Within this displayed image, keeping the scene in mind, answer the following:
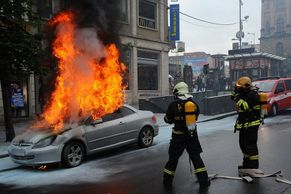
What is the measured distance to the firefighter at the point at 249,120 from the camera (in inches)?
284

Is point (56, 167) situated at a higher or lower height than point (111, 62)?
lower

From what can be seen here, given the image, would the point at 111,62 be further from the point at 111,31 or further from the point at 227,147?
the point at 227,147

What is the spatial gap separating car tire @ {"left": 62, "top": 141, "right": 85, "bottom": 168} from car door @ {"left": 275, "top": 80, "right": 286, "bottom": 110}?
11748 millimetres

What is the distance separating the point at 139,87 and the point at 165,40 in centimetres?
463

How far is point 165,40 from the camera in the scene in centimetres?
2944

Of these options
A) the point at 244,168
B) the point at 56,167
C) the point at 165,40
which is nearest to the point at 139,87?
the point at 165,40

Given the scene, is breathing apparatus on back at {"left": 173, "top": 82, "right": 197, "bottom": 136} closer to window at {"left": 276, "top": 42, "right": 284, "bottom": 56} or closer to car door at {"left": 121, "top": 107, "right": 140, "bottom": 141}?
car door at {"left": 121, "top": 107, "right": 140, "bottom": 141}

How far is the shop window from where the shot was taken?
17844mm

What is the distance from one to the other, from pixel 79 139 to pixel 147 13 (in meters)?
19.8

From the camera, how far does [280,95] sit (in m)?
18.7

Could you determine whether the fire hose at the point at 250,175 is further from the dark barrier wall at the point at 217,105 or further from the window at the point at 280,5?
the window at the point at 280,5

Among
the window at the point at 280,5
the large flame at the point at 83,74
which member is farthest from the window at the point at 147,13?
the window at the point at 280,5

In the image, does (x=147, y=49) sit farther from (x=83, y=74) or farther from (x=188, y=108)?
(x=188, y=108)

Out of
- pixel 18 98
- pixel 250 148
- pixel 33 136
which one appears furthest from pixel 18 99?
pixel 250 148
